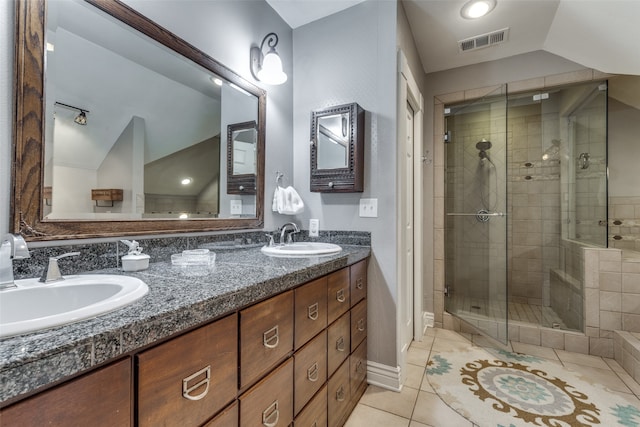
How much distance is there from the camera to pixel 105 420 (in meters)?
0.51

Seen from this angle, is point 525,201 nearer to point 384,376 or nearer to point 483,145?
point 483,145

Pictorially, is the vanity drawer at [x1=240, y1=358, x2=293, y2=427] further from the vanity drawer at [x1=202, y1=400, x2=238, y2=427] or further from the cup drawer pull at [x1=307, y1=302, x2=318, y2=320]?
the cup drawer pull at [x1=307, y1=302, x2=318, y2=320]

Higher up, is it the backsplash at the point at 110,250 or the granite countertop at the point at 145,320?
the backsplash at the point at 110,250

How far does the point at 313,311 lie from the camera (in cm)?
120

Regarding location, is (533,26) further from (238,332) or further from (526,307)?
(238,332)

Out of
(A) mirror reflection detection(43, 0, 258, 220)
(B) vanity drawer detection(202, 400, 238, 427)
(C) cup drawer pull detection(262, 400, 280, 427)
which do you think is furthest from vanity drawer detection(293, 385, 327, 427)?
(A) mirror reflection detection(43, 0, 258, 220)

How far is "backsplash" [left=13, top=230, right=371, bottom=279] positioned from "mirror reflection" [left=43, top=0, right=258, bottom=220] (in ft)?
0.37

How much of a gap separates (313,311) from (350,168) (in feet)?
3.30

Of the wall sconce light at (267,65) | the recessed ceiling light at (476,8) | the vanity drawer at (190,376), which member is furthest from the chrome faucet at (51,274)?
the recessed ceiling light at (476,8)

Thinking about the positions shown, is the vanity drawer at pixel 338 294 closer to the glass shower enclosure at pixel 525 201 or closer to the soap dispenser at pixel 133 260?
the soap dispenser at pixel 133 260

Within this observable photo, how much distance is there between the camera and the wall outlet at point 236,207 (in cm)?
171

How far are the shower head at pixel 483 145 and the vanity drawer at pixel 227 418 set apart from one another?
9.19 ft

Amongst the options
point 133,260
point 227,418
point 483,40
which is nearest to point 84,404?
point 227,418

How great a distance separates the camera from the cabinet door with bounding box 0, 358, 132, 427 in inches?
16.3
